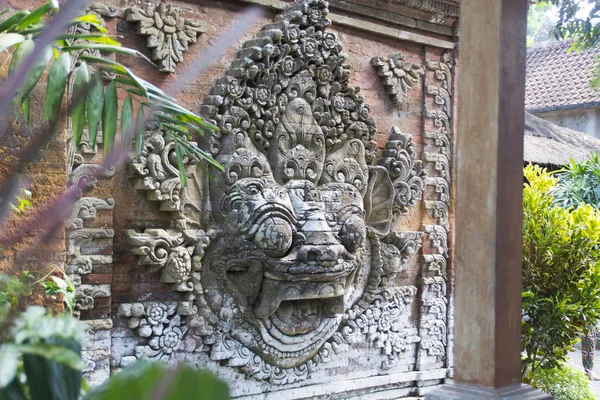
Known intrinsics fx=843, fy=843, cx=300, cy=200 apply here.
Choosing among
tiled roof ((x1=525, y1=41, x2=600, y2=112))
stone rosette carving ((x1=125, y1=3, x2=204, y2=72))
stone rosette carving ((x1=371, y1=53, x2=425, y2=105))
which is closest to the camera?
stone rosette carving ((x1=125, y1=3, x2=204, y2=72))

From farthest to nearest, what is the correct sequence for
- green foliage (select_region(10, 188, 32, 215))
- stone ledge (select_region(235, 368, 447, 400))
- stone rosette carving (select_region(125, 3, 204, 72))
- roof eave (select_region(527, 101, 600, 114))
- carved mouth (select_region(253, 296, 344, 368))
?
roof eave (select_region(527, 101, 600, 114)) → stone ledge (select_region(235, 368, 447, 400)) → carved mouth (select_region(253, 296, 344, 368)) → stone rosette carving (select_region(125, 3, 204, 72)) → green foliage (select_region(10, 188, 32, 215))

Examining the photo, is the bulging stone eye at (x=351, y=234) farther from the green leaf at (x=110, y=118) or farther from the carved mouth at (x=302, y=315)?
the green leaf at (x=110, y=118)

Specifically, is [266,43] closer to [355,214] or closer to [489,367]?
[355,214]

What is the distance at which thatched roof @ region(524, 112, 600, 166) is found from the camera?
13422 millimetres

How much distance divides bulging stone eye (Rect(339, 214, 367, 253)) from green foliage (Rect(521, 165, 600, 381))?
9.17ft

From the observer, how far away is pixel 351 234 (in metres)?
6.95

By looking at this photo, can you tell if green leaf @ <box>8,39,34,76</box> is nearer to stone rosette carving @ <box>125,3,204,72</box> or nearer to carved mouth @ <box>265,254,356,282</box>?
stone rosette carving @ <box>125,3,204,72</box>

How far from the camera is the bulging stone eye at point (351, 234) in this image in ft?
22.8

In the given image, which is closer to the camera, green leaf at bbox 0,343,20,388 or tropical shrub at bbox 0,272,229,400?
tropical shrub at bbox 0,272,229,400

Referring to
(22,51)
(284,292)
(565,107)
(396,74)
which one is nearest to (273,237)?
(284,292)

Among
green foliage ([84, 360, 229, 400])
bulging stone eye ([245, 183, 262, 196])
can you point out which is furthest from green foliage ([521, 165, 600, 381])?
green foliage ([84, 360, 229, 400])

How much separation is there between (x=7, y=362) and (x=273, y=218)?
517 centimetres

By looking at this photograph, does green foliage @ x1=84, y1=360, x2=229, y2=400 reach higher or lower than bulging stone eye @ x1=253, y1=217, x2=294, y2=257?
lower

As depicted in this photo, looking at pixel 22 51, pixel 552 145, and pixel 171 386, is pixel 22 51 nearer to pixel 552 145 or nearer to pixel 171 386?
pixel 171 386
